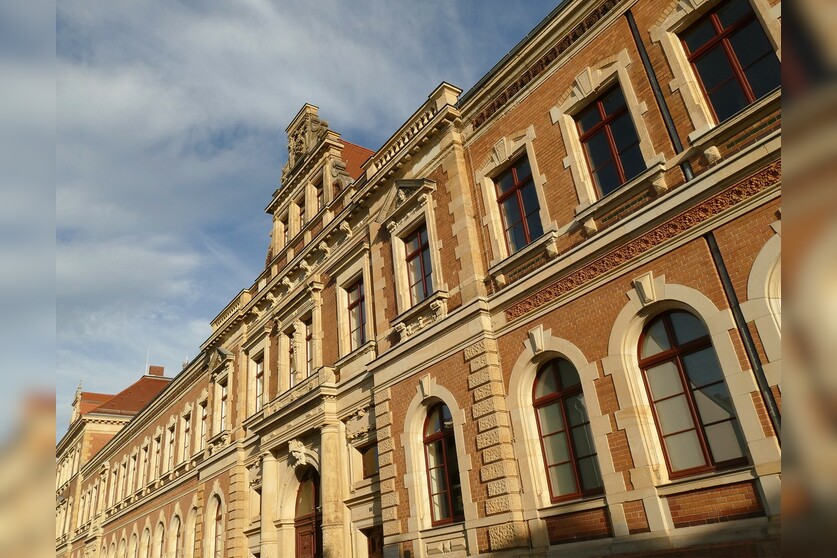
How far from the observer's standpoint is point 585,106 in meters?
10.5

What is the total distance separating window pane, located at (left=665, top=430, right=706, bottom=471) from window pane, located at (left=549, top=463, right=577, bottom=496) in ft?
5.62

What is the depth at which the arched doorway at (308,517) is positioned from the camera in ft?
51.1

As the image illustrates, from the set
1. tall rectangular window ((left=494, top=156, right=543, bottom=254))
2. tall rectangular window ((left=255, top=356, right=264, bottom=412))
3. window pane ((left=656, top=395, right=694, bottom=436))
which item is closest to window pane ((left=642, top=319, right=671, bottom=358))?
window pane ((left=656, top=395, right=694, bottom=436))

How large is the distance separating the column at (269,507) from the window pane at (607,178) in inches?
492

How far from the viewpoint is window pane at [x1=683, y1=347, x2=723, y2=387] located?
25.9 ft

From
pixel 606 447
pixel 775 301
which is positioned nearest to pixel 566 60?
pixel 775 301

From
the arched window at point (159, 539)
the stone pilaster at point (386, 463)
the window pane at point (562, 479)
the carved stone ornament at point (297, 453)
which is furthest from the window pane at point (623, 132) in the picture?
the arched window at point (159, 539)

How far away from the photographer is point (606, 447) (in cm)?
870

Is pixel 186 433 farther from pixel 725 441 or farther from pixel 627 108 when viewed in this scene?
pixel 725 441

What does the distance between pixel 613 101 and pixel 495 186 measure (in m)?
2.96

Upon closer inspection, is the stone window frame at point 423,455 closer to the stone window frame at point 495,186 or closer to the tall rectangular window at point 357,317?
the stone window frame at point 495,186

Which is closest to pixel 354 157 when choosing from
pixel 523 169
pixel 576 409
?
pixel 523 169
